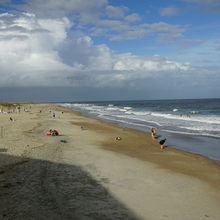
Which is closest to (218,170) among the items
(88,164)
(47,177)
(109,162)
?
(109,162)

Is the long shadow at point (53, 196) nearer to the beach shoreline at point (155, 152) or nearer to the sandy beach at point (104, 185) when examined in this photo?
the sandy beach at point (104, 185)

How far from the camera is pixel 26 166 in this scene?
11.8 meters

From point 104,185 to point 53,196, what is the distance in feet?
7.07

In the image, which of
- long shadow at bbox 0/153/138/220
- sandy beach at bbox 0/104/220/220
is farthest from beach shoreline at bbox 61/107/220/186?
long shadow at bbox 0/153/138/220

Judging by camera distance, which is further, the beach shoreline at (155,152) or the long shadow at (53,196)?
the beach shoreline at (155,152)

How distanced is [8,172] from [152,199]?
6135 millimetres

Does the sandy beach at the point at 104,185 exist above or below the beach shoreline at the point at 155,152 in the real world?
above

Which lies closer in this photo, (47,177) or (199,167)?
(47,177)

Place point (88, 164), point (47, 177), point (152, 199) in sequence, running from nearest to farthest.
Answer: point (152, 199) < point (47, 177) < point (88, 164)

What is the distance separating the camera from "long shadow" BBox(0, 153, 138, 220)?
23.3ft

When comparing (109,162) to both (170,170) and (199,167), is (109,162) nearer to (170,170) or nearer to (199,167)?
(170,170)

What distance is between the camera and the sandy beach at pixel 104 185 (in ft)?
24.3

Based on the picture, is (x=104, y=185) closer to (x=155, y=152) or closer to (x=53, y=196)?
(x=53, y=196)

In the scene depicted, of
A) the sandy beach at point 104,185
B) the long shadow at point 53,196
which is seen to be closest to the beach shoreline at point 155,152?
the sandy beach at point 104,185
